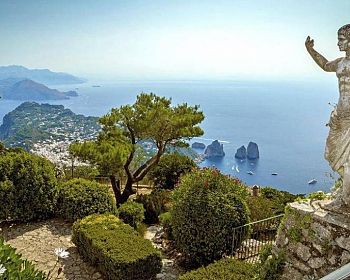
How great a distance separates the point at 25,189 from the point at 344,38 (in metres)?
7.37

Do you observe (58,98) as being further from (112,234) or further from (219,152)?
(112,234)

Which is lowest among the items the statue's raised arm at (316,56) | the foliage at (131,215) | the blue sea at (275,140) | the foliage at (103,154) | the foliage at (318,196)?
the blue sea at (275,140)

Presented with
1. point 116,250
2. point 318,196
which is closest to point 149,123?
point 116,250

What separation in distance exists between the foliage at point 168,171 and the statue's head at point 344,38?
9.74 metres

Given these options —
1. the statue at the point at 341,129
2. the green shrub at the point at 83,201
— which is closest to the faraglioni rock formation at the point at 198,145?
Result: the green shrub at the point at 83,201

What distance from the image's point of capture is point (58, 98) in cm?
14650

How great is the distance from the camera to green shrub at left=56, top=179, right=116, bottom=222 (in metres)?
8.48

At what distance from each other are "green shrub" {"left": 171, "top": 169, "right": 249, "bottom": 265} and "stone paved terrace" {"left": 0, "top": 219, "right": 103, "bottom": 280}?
1688mm

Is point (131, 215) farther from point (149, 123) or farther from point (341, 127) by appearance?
point (341, 127)

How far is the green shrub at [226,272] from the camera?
15.7ft

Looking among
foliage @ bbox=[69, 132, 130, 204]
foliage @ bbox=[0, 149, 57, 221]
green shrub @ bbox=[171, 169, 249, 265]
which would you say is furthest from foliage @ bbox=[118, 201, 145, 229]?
green shrub @ bbox=[171, 169, 249, 265]

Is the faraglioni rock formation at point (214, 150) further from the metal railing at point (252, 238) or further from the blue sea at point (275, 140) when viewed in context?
the metal railing at point (252, 238)

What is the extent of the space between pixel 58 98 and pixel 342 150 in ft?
496

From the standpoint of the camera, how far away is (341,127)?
362cm
